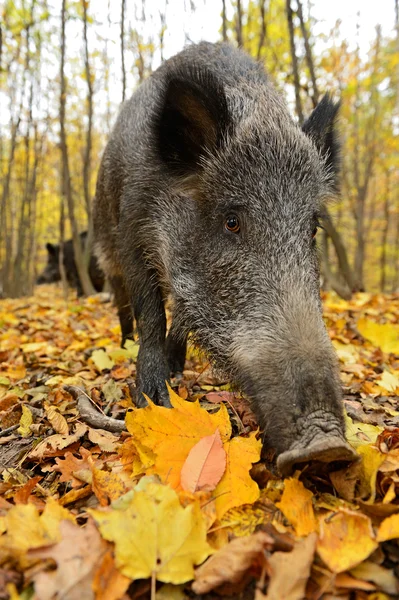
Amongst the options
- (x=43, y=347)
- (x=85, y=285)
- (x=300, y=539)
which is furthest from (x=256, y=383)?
(x=85, y=285)

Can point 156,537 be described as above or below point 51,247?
below

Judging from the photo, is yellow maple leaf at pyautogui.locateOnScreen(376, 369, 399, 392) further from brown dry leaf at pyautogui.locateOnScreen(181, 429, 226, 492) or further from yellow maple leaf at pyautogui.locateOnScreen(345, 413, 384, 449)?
brown dry leaf at pyautogui.locateOnScreen(181, 429, 226, 492)

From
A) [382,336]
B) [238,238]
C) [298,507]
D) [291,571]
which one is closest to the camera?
[291,571]

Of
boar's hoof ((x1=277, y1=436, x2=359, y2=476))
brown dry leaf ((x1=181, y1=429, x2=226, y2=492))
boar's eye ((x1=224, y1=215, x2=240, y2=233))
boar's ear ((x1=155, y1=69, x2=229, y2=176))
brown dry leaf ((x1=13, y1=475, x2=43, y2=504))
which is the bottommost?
brown dry leaf ((x1=13, y1=475, x2=43, y2=504))

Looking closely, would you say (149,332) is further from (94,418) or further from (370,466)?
(370,466)

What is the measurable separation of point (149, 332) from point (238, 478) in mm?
1596

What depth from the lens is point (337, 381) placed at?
1.76 m

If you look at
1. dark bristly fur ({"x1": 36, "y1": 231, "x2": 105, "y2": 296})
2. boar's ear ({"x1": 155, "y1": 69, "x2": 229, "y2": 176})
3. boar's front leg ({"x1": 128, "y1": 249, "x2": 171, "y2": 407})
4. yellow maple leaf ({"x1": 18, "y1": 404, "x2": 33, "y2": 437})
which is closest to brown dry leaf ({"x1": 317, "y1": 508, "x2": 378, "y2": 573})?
boar's front leg ({"x1": 128, "y1": 249, "x2": 171, "y2": 407})

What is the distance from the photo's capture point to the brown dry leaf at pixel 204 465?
1.71 meters

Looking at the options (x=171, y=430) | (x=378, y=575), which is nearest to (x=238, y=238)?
(x=171, y=430)

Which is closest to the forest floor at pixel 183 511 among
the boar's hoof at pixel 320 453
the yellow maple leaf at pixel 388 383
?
the boar's hoof at pixel 320 453

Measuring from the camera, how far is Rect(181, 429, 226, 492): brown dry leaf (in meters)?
1.71

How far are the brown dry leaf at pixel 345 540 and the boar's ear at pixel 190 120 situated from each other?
204cm

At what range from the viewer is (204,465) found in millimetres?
1772
